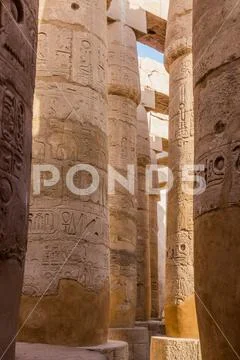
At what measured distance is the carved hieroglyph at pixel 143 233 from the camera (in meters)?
11.8

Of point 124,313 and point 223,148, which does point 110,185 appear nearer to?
point 124,313

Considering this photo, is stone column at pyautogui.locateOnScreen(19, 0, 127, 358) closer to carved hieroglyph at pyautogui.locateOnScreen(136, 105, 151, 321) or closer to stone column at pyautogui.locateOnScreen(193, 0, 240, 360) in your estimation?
stone column at pyautogui.locateOnScreen(193, 0, 240, 360)

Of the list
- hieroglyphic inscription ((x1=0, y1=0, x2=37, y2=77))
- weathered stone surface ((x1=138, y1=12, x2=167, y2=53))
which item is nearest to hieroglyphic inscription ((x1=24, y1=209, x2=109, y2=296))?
hieroglyphic inscription ((x1=0, y1=0, x2=37, y2=77))

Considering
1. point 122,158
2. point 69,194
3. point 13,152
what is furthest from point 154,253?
point 13,152

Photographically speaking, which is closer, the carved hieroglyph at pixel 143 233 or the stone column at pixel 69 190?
the stone column at pixel 69 190

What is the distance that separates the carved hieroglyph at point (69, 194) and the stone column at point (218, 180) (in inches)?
71.1

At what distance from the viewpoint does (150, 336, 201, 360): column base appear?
665cm

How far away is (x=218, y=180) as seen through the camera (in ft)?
10.7

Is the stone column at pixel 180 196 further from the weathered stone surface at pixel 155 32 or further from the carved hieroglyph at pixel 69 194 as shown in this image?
the weathered stone surface at pixel 155 32

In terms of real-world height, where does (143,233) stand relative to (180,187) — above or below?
below

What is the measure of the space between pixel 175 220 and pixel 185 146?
1.15m

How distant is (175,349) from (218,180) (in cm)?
421

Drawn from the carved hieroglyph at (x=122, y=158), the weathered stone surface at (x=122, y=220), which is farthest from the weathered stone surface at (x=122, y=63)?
the weathered stone surface at (x=122, y=220)

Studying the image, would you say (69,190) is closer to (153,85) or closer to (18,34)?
(18,34)
